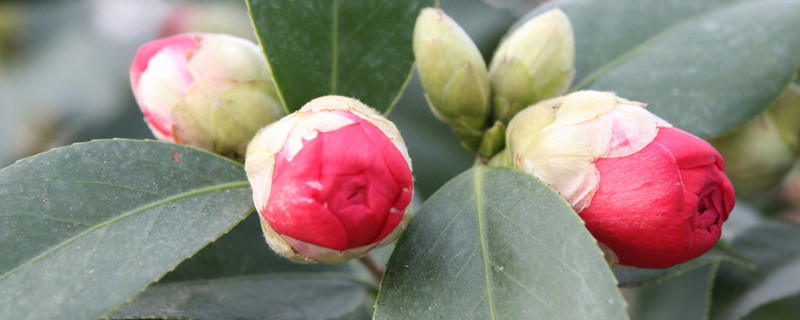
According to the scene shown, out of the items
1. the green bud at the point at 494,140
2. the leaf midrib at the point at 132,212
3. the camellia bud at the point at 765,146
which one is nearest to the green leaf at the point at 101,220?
the leaf midrib at the point at 132,212

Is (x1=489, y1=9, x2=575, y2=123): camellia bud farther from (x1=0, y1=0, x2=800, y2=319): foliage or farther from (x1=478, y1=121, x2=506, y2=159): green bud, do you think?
(x1=0, y1=0, x2=800, y2=319): foliage

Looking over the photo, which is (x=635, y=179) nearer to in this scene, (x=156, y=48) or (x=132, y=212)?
(x=132, y=212)

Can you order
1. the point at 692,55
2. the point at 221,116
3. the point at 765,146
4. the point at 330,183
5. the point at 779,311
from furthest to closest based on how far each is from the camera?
the point at 779,311 < the point at 765,146 < the point at 692,55 < the point at 221,116 < the point at 330,183

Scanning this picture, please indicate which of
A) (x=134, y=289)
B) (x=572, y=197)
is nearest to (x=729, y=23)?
(x=572, y=197)

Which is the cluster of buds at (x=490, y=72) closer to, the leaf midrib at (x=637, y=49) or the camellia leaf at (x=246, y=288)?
the leaf midrib at (x=637, y=49)

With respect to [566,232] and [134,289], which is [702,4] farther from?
[134,289]

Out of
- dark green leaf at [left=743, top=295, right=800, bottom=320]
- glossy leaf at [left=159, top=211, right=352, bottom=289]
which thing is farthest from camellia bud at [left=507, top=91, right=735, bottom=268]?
dark green leaf at [left=743, top=295, right=800, bottom=320]

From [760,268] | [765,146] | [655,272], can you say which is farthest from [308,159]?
[760,268]
